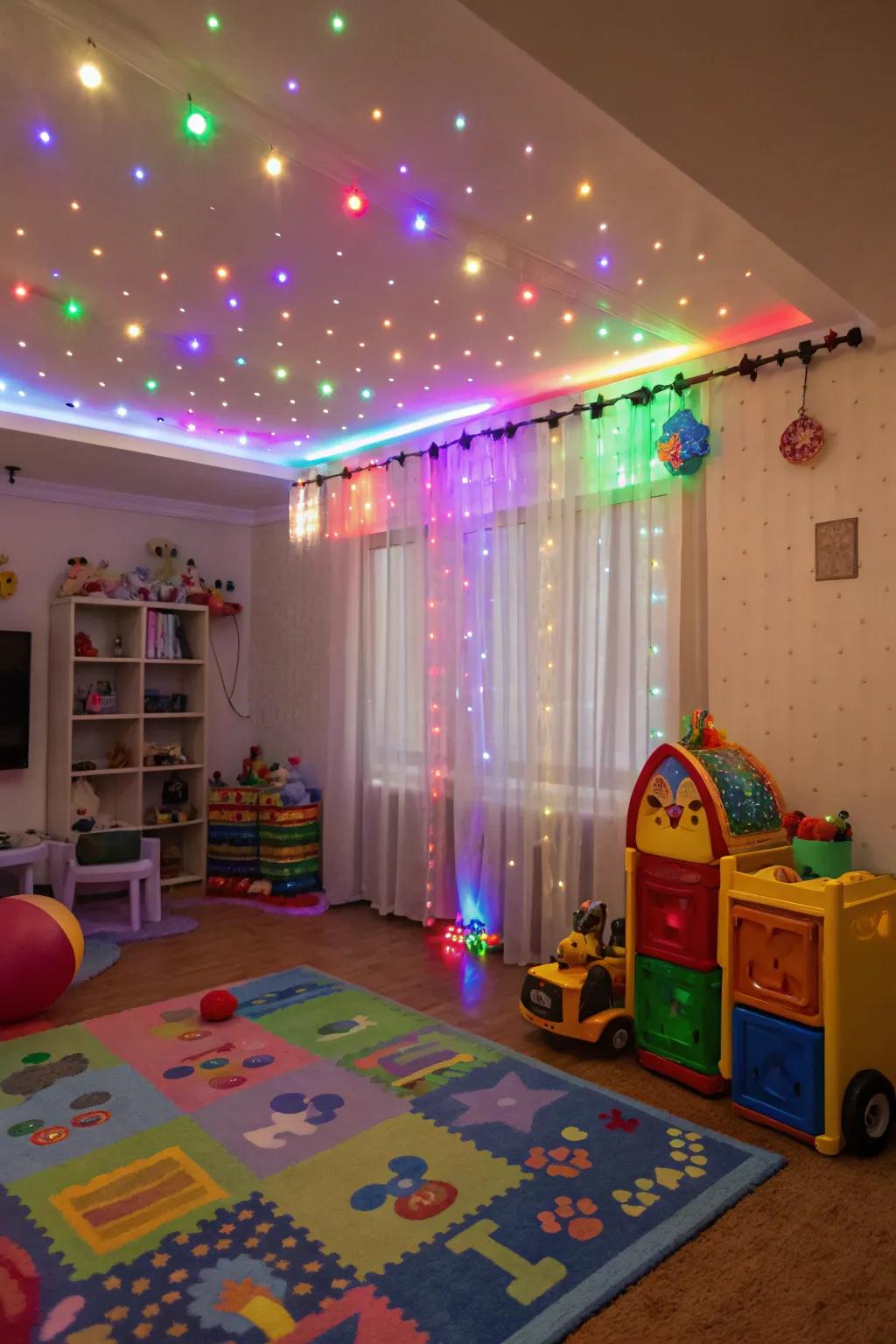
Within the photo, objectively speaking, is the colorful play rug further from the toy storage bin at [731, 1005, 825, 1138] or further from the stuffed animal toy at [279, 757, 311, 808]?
the stuffed animal toy at [279, 757, 311, 808]

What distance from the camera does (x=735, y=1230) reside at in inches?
80.7

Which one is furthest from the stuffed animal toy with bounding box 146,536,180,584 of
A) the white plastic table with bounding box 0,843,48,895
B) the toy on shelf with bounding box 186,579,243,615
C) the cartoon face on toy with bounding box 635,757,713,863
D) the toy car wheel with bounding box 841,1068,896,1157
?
the toy car wheel with bounding box 841,1068,896,1157

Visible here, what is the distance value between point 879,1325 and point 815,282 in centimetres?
272

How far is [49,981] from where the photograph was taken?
3.23m

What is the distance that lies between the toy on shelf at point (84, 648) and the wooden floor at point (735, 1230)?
1928 mm

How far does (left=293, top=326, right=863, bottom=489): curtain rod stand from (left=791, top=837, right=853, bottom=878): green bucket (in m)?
1.70

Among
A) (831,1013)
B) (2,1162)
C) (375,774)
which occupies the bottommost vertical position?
(2,1162)

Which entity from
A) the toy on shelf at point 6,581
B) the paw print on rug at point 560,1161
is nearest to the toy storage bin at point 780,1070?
the paw print on rug at point 560,1161

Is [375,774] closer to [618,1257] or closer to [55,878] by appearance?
[55,878]

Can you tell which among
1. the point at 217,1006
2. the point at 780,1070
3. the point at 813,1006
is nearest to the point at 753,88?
the point at 813,1006

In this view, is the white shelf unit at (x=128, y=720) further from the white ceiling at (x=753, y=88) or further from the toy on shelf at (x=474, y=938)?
the white ceiling at (x=753, y=88)

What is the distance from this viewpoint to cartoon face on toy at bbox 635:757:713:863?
9.33ft

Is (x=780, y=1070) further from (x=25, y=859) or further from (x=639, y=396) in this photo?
(x=25, y=859)

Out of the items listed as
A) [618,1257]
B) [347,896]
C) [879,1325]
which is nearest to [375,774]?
[347,896]
